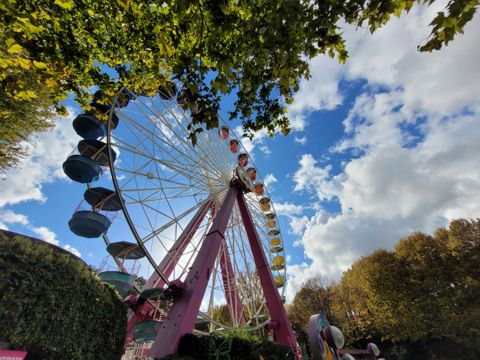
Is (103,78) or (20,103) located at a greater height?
(20,103)

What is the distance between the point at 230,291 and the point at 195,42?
1103cm

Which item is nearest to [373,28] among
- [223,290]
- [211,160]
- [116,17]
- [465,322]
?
[116,17]

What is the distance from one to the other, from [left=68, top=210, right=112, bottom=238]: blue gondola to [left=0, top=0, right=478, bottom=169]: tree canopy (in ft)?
16.2

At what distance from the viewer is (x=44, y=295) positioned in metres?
4.68

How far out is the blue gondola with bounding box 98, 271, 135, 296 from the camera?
8.16 m

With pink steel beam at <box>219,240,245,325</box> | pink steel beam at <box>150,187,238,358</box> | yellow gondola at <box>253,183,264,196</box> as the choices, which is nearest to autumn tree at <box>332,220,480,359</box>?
yellow gondola at <box>253,183,264,196</box>

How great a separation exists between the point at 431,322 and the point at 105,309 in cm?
2042

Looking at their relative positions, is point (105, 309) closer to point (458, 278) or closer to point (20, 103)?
point (20, 103)

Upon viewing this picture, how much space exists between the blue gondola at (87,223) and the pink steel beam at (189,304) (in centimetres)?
380

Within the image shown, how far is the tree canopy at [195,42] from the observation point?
2.60 meters

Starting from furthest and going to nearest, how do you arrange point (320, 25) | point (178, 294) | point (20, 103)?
point (20, 103)
point (178, 294)
point (320, 25)

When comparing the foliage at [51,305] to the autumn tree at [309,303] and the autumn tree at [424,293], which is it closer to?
the autumn tree at [424,293]

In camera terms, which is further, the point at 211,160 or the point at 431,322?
the point at 431,322

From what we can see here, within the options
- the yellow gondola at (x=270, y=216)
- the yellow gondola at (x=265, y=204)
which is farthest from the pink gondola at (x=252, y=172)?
the yellow gondola at (x=270, y=216)
